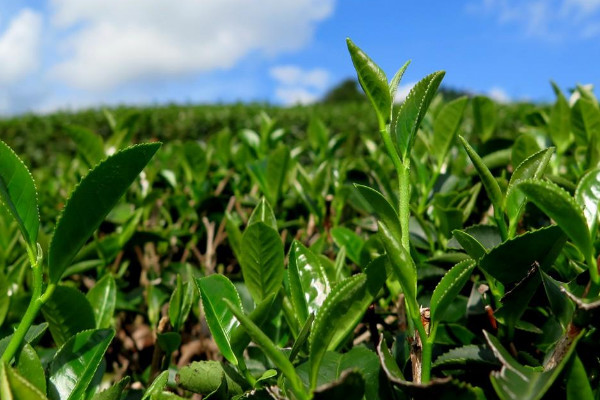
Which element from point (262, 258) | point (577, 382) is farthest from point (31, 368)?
point (577, 382)

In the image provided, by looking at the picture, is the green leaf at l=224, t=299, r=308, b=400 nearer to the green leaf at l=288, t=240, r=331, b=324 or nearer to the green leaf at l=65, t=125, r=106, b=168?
the green leaf at l=288, t=240, r=331, b=324

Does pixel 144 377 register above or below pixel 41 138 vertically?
below

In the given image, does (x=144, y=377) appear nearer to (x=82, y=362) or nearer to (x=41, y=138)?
(x=82, y=362)

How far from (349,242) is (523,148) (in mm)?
539

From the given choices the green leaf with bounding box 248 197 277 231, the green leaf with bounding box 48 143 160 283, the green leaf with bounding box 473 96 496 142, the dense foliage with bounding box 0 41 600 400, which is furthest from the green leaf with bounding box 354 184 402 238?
the green leaf with bounding box 473 96 496 142

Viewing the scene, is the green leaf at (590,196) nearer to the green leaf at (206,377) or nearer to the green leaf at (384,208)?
the green leaf at (384,208)

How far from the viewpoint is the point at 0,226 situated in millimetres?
1910

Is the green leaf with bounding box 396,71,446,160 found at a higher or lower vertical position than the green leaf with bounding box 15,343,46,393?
higher

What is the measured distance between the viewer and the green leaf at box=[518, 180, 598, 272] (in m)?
0.77

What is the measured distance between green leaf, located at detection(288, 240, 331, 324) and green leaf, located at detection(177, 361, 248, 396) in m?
0.16

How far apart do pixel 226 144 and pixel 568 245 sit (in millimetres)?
1746

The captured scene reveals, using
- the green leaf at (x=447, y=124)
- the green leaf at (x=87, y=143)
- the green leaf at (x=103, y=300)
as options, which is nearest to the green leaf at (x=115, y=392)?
the green leaf at (x=103, y=300)

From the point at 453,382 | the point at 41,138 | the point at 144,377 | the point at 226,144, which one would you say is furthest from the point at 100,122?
the point at 453,382

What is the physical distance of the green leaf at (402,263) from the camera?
0.81 metres
